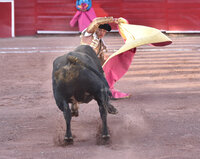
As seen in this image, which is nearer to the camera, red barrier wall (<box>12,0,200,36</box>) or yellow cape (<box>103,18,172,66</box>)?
yellow cape (<box>103,18,172,66</box>)

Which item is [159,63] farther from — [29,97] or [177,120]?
[177,120]

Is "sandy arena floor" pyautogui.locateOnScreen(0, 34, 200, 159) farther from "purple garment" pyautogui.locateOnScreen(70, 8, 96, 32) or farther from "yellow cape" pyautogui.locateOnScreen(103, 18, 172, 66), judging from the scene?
"purple garment" pyautogui.locateOnScreen(70, 8, 96, 32)

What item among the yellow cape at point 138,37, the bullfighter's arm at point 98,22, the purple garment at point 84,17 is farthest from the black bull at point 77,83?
the purple garment at point 84,17

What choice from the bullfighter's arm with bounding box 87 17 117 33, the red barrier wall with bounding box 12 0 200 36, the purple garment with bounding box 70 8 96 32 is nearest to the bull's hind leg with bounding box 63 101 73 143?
the bullfighter's arm with bounding box 87 17 117 33

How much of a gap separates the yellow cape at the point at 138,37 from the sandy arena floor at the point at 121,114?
679 millimetres

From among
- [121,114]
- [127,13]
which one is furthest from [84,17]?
[121,114]

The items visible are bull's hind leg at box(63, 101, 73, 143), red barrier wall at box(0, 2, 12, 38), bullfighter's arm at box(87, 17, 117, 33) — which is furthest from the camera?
red barrier wall at box(0, 2, 12, 38)

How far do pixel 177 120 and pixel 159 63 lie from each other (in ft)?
11.8

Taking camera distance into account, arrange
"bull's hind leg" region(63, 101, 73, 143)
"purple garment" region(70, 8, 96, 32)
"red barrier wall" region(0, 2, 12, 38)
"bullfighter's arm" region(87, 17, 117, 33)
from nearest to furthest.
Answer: "bull's hind leg" region(63, 101, 73, 143)
"bullfighter's arm" region(87, 17, 117, 33)
"purple garment" region(70, 8, 96, 32)
"red barrier wall" region(0, 2, 12, 38)

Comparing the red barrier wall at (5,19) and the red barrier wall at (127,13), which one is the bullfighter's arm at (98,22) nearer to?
the red barrier wall at (127,13)

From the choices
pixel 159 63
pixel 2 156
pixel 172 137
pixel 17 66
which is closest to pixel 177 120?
pixel 172 137

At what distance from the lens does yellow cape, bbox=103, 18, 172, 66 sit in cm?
429

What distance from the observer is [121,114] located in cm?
443

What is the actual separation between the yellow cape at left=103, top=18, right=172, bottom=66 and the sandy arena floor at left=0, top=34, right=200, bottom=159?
679mm
